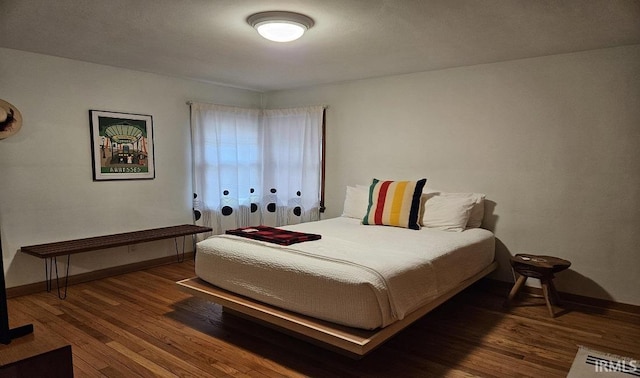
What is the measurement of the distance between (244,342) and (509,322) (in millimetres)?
2056

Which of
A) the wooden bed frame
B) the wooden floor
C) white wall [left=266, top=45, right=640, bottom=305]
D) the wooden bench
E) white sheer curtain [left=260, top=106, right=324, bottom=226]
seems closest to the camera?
the wooden bed frame

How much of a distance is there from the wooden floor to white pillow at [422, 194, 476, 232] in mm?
701

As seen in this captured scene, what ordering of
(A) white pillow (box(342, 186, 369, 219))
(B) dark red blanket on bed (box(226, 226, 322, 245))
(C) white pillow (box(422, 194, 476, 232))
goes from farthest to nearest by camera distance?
(A) white pillow (box(342, 186, 369, 219)) < (C) white pillow (box(422, 194, 476, 232)) < (B) dark red blanket on bed (box(226, 226, 322, 245))

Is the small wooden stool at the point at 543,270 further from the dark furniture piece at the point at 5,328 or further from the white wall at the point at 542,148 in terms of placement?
the dark furniture piece at the point at 5,328

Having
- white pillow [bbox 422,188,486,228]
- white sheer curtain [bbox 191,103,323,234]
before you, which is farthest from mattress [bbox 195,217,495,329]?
white sheer curtain [bbox 191,103,323,234]

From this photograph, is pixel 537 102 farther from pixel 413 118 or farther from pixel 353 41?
pixel 353 41

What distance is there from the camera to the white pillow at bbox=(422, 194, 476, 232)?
3.74 meters

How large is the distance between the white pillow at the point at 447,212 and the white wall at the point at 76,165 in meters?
2.98

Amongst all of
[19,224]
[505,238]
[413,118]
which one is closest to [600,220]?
[505,238]

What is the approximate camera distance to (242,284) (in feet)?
9.29

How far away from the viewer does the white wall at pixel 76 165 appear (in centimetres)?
354

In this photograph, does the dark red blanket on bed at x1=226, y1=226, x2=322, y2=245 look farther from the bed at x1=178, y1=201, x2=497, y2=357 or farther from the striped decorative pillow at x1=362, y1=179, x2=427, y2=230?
the striped decorative pillow at x1=362, y1=179, x2=427, y2=230

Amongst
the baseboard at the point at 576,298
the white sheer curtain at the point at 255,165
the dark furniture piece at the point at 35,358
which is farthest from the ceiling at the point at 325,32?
the baseboard at the point at 576,298

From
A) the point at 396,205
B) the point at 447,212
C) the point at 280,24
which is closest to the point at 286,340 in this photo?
the point at 396,205
